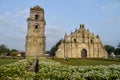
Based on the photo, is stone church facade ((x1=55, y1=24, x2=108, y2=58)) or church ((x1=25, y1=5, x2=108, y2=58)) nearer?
church ((x1=25, y1=5, x2=108, y2=58))

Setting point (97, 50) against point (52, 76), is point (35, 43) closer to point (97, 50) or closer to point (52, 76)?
point (97, 50)

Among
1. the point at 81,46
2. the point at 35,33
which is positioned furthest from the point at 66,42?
the point at 35,33

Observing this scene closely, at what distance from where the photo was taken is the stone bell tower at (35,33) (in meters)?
60.8

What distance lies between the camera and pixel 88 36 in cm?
7088

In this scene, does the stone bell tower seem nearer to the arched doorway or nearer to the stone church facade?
the stone church facade

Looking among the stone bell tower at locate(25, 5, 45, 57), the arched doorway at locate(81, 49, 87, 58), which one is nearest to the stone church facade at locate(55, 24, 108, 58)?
the arched doorway at locate(81, 49, 87, 58)

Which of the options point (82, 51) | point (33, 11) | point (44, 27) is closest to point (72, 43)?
point (82, 51)

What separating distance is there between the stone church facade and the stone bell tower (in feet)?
23.7

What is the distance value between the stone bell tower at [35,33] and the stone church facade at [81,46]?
722cm

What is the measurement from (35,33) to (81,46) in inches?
576

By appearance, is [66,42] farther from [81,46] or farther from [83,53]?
[83,53]

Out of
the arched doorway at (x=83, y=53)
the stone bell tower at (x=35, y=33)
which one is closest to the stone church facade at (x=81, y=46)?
the arched doorway at (x=83, y=53)

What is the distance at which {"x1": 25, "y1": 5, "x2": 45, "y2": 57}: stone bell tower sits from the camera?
60.8 meters

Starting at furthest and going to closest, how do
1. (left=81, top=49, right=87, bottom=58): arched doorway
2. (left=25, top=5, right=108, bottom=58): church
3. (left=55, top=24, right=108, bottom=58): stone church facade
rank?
(left=81, top=49, right=87, bottom=58): arched doorway, (left=55, top=24, right=108, bottom=58): stone church facade, (left=25, top=5, right=108, bottom=58): church
